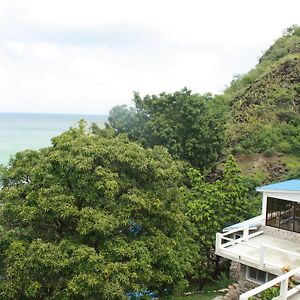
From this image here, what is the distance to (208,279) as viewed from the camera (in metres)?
19.2

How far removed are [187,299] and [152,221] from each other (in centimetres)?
563

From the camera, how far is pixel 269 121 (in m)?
32.7

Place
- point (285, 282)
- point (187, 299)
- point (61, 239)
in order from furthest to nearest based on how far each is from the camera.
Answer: point (187, 299) → point (61, 239) → point (285, 282)

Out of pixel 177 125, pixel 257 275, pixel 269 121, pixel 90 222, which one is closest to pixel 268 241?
pixel 257 275

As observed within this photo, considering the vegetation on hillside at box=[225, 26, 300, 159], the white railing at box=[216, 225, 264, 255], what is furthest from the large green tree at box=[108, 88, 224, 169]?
the white railing at box=[216, 225, 264, 255]

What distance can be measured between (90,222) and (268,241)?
6839mm

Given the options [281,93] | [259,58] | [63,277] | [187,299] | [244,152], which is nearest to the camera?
[63,277]

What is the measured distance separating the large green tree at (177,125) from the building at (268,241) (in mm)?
8918

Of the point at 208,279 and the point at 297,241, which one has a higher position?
the point at 297,241

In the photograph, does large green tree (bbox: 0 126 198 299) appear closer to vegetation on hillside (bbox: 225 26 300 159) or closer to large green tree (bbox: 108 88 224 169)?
large green tree (bbox: 108 88 224 169)

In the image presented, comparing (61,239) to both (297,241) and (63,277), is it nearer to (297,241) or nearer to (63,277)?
(63,277)

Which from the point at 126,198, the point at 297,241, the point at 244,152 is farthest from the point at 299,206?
the point at 244,152

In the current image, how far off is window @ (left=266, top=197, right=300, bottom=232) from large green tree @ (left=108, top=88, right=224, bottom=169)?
918 cm

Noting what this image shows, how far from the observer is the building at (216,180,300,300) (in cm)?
1243
